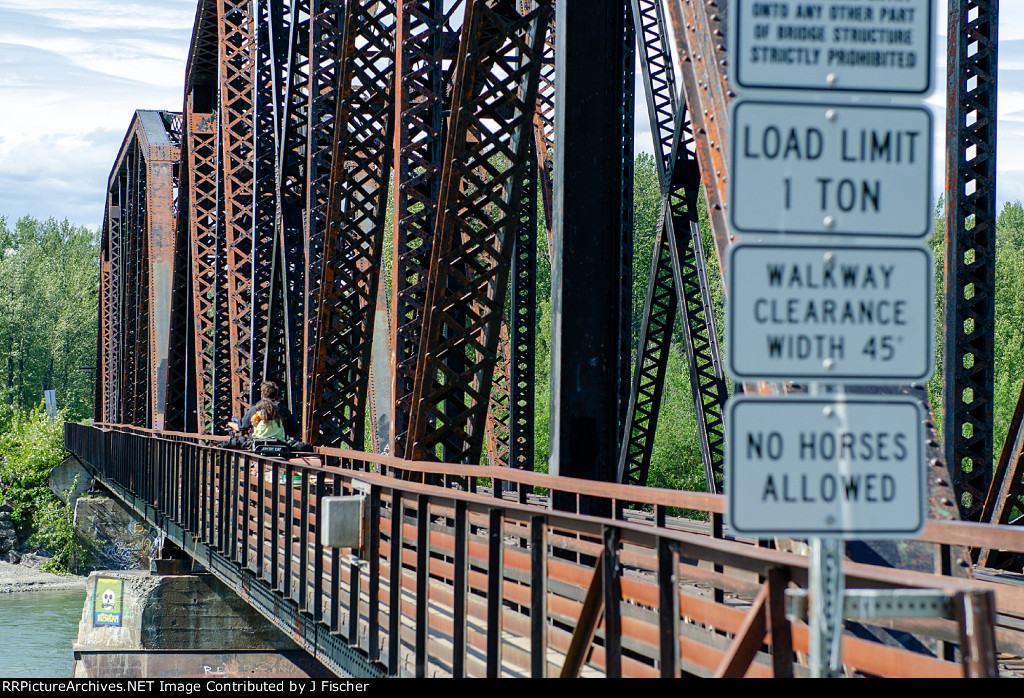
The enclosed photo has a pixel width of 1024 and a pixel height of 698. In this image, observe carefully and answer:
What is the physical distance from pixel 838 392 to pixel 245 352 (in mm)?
18690

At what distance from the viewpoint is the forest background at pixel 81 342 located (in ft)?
126

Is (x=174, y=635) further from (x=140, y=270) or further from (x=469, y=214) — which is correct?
(x=140, y=270)

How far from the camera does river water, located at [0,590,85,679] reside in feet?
100

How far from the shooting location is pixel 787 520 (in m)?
→ 2.92

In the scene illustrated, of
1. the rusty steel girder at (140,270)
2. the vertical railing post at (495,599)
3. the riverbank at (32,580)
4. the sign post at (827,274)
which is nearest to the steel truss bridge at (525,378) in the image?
the vertical railing post at (495,599)

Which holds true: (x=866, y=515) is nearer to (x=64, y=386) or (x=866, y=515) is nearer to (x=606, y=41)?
(x=606, y=41)

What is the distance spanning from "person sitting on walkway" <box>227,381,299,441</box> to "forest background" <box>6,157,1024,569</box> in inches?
366

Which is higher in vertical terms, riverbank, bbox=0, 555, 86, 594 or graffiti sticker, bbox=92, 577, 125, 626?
graffiti sticker, bbox=92, 577, 125, 626

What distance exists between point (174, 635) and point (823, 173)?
16.6m

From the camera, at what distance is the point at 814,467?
9.58 ft

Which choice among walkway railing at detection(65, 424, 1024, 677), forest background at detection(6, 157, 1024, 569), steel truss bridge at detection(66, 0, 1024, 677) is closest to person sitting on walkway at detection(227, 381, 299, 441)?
steel truss bridge at detection(66, 0, 1024, 677)

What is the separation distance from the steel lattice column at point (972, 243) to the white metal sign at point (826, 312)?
6582 millimetres

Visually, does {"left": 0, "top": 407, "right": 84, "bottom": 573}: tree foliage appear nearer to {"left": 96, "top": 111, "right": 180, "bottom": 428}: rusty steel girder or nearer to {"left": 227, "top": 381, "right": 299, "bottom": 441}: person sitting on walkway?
{"left": 96, "top": 111, "right": 180, "bottom": 428}: rusty steel girder

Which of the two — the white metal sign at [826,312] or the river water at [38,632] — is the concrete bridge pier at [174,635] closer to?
the river water at [38,632]
